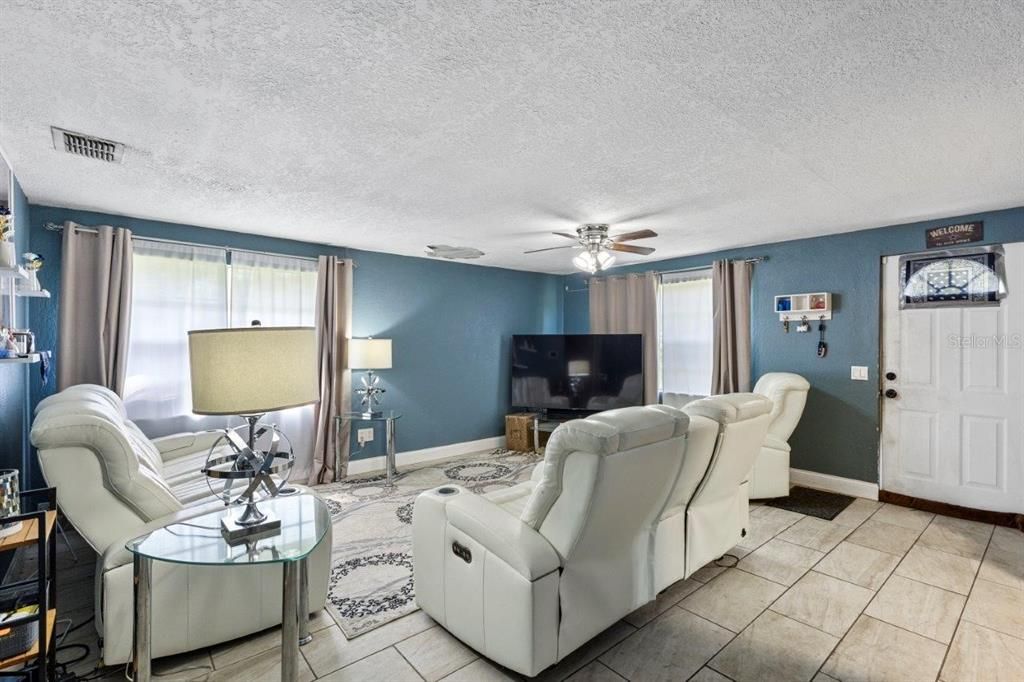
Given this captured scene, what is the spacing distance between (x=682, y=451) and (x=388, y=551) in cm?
210

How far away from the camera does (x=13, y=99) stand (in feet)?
6.17

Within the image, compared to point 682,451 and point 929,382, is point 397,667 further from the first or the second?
point 929,382

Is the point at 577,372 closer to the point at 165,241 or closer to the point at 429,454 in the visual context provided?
the point at 429,454

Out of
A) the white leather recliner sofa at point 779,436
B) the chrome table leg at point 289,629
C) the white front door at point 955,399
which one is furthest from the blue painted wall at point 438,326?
the white front door at point 955,399

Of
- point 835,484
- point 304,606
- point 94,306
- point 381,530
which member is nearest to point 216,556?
point 304,606

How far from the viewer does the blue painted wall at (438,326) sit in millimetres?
5027

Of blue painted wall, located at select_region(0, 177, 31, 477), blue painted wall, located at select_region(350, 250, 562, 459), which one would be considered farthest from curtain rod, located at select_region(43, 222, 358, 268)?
blue painted wall, located at select_region(350, 250, 562, 459)

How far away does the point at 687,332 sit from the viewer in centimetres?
544

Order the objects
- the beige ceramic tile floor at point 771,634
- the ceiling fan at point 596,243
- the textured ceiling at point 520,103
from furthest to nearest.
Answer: the ceiling fan at point 596,243
the beige ceramic tile floor at point 771,634
the textured ceiling at point 520,103

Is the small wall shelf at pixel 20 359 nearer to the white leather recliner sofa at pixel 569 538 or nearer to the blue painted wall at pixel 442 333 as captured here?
the white leather recliner sofa at pixel 569 538

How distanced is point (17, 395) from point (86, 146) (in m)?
1.71

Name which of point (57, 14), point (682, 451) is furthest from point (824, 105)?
point (57, 14)

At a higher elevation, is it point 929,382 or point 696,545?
point 929,382

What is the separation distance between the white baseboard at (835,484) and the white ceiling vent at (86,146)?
563 centimetres
